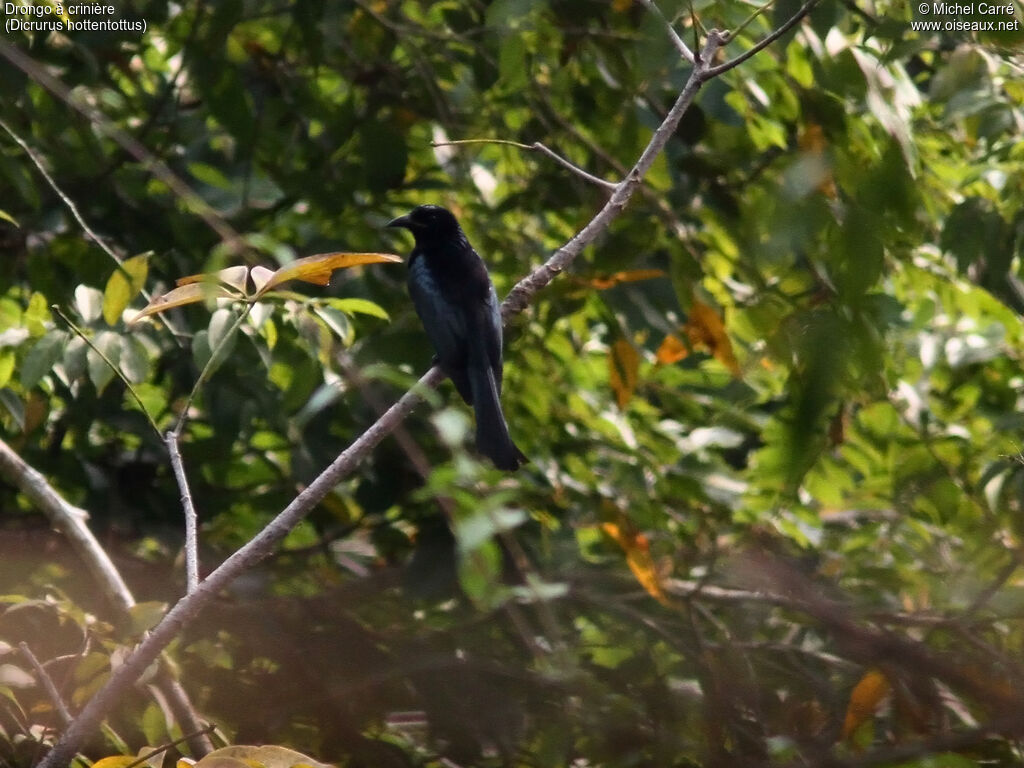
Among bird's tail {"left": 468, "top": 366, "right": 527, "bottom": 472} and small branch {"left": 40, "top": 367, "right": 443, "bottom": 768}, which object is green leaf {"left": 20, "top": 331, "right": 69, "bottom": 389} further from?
bird's tail {"left": 468, "top": 366, "right": 527, "bottom": 472}

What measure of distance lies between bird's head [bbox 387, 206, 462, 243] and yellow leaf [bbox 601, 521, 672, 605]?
3.78 ft

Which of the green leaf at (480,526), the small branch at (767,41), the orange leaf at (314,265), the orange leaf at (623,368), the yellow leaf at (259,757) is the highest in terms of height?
the small branch at (767,41)

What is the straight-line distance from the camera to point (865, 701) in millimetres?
→ 2570

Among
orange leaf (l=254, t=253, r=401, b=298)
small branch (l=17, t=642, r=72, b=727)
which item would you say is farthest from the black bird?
small branch (l=17, t=642, r=72, b=727)

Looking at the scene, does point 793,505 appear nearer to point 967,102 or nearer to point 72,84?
point 967,102

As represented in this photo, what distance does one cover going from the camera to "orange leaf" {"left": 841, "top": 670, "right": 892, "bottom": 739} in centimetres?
247

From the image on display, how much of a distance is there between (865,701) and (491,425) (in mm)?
1269

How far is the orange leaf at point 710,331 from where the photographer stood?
336 centimetres

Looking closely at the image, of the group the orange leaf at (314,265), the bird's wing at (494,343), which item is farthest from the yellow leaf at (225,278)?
the bird's wing at (494,343)

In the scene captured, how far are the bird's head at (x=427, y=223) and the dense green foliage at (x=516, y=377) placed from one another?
13 centimetres

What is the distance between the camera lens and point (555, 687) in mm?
3238

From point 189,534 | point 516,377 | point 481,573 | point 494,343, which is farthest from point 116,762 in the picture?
point 516,377

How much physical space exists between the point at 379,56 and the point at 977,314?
2.29m

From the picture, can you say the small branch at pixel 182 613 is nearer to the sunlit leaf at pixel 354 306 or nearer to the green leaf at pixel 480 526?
the green leaf at pixel 480 526
